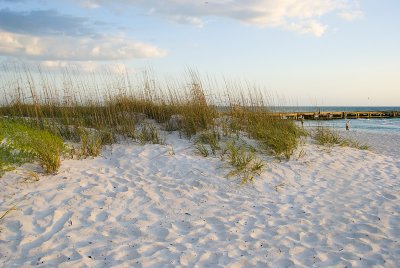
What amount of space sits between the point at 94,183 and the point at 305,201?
280 cm

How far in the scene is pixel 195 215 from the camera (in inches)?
167

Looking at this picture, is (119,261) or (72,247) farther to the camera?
(72,247)

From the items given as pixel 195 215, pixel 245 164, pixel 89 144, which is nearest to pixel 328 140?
pixel 245 164

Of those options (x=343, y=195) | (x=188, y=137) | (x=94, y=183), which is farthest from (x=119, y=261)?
(x=188, y=137)

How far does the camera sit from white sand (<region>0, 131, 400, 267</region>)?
3.29 meters

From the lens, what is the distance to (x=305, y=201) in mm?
4742

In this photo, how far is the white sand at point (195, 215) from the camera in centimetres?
329

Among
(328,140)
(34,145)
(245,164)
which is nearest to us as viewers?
(34,145)

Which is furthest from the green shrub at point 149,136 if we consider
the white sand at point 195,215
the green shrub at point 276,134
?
the green shrub at point 276,134

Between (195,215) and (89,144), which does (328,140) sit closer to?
(195,215)

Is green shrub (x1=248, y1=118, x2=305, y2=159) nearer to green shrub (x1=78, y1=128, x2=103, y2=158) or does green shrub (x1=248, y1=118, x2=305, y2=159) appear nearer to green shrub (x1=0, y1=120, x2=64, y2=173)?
green shrub (x1=78, y1=128, x2=103, y2=158)

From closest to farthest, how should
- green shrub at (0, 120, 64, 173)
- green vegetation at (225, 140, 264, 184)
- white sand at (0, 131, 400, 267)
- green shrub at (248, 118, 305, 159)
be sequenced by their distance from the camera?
white sand at (0, 131, 400, 267) → green shrub at (0, 120, 64, 173) → green vegetation at (225, 140, 264, 184) → green shrub at (248, 118, 305, 159)

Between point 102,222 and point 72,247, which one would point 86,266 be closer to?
point 72,247

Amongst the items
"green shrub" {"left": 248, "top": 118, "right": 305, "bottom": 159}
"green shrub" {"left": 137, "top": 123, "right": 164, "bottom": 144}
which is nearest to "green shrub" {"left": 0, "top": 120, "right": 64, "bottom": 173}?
"green shrub" {"left": 137, "top": 123, "right": 164, "bottom": 144}
